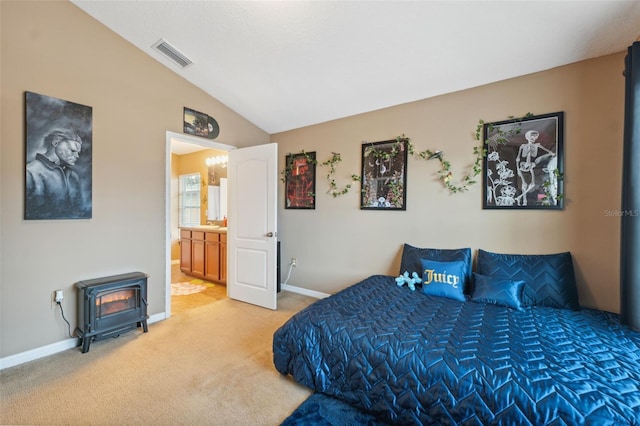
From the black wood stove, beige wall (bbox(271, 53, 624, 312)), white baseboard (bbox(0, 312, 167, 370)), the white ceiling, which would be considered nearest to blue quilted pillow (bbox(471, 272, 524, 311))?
A: beige wall (bbox(271, 53, 624, 312))

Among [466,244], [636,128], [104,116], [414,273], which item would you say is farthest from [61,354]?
[636,128]

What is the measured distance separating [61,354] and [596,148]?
496 centimetres

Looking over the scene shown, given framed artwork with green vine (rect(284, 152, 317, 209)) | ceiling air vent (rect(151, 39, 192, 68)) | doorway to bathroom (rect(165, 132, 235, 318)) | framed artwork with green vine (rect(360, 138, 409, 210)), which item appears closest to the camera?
ceiling air vent (rect(151, 39, 192, 68))

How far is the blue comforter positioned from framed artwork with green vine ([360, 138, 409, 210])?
1.35 meters

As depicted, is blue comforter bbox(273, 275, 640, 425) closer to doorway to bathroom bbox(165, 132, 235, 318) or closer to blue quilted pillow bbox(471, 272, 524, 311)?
blue quilted pillow bbox(471, 272, 524, 311)

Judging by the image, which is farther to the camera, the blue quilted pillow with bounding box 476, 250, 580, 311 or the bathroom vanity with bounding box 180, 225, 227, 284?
the bathroom vanity with bounding box 180, 225, 227, 284

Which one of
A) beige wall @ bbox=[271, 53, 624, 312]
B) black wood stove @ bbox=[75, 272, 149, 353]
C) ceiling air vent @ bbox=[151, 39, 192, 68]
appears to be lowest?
black wood stove @ bbox=[75, 272, 149, 353]

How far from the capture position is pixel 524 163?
2.49 m

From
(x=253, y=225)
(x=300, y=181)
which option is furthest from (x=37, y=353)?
(x=300, y=181)

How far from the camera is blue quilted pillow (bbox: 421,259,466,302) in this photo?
240cm

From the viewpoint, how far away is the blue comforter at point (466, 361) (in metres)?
1.19

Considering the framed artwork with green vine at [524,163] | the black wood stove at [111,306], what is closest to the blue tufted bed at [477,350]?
the framed artwork with green vine at [524,163]

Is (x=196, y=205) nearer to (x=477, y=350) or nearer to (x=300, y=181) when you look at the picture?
(x=300, y=181)

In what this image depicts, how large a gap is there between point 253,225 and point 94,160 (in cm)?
178
